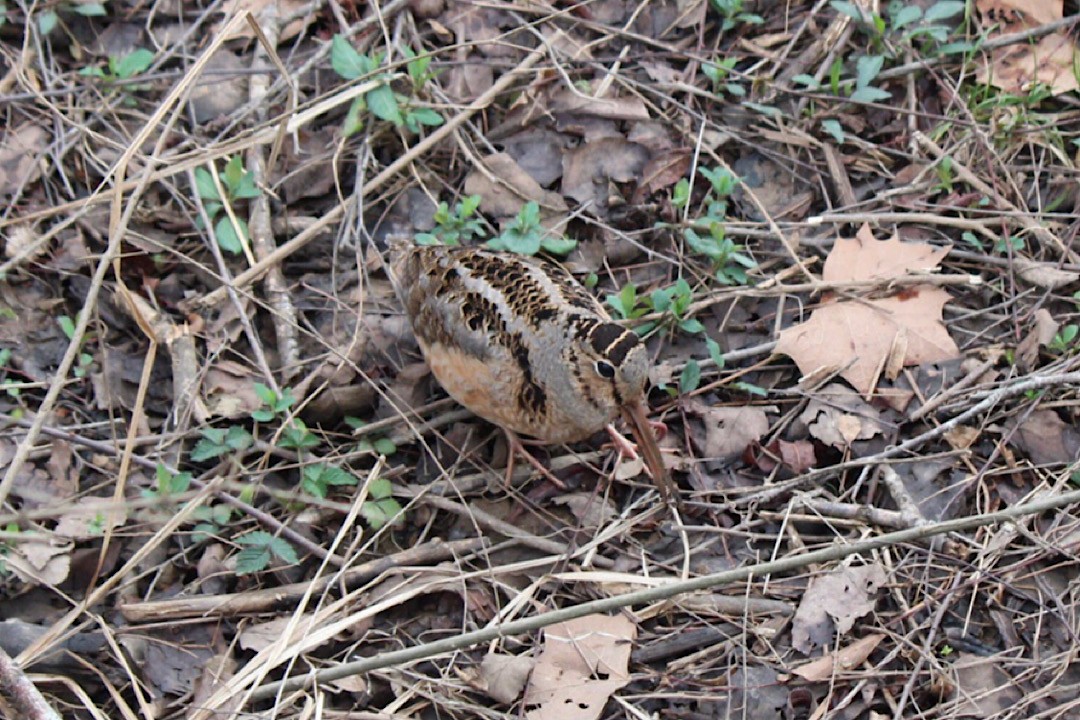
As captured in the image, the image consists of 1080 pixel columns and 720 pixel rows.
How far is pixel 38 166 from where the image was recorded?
5215 mm

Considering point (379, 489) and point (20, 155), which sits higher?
point (20, 155)

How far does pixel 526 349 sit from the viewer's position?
4.21m

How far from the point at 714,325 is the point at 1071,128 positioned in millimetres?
1996

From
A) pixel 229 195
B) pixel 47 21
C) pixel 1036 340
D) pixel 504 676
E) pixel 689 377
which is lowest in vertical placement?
pixel 504 676

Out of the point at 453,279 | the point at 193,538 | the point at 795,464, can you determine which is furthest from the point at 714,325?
the point at 193,538

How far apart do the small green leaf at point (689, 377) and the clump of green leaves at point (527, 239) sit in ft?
2.58

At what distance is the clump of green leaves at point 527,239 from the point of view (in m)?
4.85

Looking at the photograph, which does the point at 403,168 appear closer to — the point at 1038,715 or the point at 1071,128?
the point at 1071,128

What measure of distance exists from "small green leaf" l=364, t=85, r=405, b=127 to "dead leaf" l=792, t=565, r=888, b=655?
2.77 m

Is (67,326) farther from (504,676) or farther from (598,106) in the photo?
(598,106)

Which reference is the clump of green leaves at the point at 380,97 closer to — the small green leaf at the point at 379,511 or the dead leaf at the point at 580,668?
the small green leaf at the point at 379,511

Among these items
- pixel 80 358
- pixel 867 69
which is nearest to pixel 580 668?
pixel 80 358

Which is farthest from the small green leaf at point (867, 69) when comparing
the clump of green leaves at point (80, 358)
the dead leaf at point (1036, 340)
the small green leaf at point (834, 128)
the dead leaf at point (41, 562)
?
the dead leaf at point (41, 562)

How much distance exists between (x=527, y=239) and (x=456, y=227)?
0.36 metres
